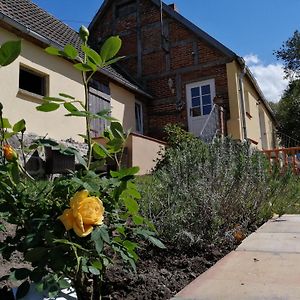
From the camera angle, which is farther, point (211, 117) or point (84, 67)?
point (211, 117)

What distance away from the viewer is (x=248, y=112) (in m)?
13.1

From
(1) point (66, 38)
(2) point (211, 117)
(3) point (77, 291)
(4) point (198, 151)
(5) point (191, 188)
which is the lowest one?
(3) point (77, 291)

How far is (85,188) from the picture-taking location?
1144mm

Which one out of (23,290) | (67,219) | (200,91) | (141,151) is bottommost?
(23,290)

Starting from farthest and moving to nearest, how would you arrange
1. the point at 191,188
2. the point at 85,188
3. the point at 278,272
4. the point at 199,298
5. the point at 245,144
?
the point at 245,144 < the point at 191,188 < the point at 278,272 < the point at 199,298 < the point at 85,188

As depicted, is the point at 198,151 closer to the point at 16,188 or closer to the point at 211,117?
the point at 16,188

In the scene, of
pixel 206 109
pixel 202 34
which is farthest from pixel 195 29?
pixel 206 109

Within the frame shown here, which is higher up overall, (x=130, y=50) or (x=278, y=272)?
(x=130, y=50)

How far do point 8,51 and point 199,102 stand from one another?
36.9 ft

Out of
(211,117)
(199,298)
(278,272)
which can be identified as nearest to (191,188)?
(278,272)

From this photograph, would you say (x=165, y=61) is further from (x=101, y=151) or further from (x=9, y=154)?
(x=9, y=154)

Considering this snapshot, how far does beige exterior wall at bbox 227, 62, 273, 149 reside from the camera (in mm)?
11445

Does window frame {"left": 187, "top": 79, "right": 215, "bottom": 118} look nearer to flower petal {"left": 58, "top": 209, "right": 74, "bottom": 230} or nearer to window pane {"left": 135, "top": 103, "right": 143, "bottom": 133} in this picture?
window pane {"left": 135, "top": 103, "right": 143, "bottom": 133}

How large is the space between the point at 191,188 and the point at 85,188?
1.79m
